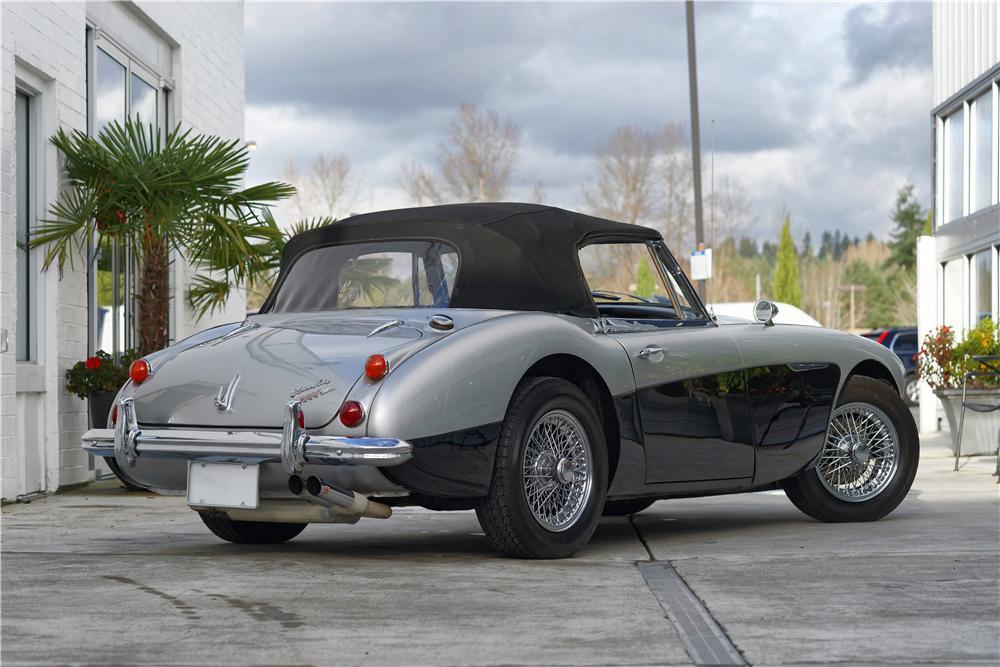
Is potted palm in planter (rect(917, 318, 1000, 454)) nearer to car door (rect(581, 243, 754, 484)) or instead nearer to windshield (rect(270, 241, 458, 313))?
car door (rect(581, 243, 754, 484))

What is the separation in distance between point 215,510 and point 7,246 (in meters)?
4.61

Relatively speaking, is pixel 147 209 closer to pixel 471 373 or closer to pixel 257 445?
pixel 257 445

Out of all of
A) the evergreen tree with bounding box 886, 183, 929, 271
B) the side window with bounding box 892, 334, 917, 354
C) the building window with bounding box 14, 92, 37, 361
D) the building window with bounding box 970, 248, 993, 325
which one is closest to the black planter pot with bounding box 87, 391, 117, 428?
the building window with bounding box 14, 92, 37, 361

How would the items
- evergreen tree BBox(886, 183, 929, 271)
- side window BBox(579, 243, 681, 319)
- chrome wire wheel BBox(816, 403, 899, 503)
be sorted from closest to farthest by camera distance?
1. side window BBox(579, 243, 681, 319)
2. chrome wire wheel BBox(816, 403, 899, 503)
3. evergreen tree BBox(886, 183, 929, 271)

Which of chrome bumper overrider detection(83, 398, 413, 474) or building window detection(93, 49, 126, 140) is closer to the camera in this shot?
chrome bumper overrider detection(83, 398, 413, 474)

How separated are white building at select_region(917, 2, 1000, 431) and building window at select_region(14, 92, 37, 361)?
10.5 metres

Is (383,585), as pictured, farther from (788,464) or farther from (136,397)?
(788,464)

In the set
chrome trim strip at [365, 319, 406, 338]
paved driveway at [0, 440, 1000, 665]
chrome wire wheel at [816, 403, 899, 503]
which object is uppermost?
chrome trim strip at [365, 319, 406, 338]

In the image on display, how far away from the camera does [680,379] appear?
254 inches

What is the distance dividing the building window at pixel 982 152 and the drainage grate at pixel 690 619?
12.3 metres

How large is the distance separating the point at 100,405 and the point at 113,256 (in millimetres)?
2181

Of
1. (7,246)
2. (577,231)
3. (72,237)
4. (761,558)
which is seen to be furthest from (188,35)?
(761,558)

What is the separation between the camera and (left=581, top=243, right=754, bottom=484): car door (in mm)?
6324

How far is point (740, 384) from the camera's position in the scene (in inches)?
266
